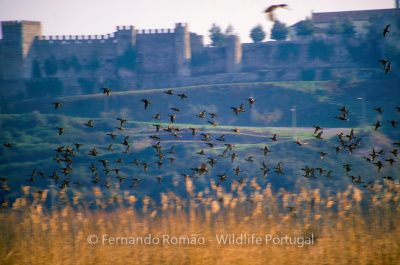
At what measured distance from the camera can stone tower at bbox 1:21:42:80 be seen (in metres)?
95.5

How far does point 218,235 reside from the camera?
10.2 metres

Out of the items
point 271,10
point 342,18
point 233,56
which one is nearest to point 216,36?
point 233,56

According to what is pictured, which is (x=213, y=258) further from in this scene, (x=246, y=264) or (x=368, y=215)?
(x=368, y=215)

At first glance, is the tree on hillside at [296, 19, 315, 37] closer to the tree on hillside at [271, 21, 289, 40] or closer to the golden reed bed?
the tree on hillside at [271, 21, 289, 40]

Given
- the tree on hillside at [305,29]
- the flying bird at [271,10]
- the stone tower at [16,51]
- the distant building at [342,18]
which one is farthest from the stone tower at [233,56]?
the flying bird at [271,10]

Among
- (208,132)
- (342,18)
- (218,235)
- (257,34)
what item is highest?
(342,18)

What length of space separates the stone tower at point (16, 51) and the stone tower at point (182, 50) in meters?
23.0

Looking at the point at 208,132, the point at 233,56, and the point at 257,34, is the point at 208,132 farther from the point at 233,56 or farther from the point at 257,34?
the point at 257,34

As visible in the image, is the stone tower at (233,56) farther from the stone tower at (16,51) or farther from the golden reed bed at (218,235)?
the golden reed bed at (218,235)

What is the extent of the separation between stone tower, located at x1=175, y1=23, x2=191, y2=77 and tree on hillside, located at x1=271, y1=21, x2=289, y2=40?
525 inches

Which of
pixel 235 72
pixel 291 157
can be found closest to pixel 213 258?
pixel 291 157

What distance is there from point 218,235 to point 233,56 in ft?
275

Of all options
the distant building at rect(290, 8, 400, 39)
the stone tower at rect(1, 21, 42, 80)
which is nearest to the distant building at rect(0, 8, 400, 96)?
the stone tower at rect(1, 21, 42, 80)

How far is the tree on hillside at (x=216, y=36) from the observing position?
9656cm
